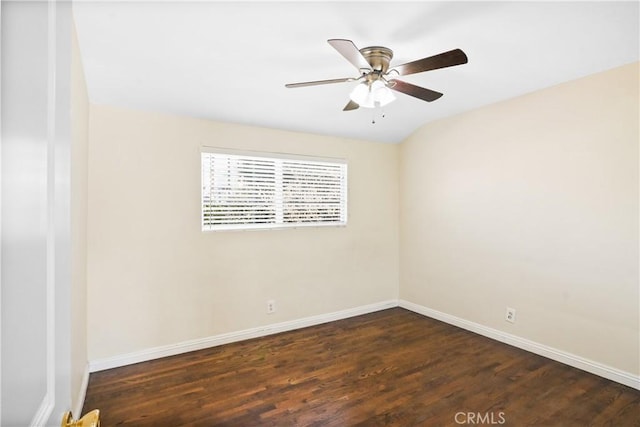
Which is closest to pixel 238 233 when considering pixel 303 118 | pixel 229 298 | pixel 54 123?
pixel 229 298

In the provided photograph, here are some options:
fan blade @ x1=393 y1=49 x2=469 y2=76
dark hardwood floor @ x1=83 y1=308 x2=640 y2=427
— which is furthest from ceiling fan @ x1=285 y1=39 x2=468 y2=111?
dark hardwood floor @ x1=83 y1=308 x2=640 y2=427

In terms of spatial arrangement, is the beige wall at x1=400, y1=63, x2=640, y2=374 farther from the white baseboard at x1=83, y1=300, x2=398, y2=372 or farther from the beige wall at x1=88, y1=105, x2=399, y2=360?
the beige wall at x1=88, y1=105, x2=399, y2=360

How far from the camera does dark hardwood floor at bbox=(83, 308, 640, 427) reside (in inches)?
84.0

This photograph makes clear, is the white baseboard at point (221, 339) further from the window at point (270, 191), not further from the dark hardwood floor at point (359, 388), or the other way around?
the window at point (270, 191)

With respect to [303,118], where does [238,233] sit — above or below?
below

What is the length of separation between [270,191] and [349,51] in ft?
6.59

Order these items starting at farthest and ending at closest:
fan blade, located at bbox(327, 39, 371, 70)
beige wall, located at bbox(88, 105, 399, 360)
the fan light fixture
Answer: beige wall, located at bbox(88, 105, 399, 360), the fan light fixture, fan blade, located at bbox(327, 39, 371, 70)

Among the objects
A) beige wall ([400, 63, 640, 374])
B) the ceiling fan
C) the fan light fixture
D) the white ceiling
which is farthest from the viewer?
beige wall ([400, 63, 640, 374])

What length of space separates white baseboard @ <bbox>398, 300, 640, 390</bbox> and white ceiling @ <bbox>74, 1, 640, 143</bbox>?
227 centimetres

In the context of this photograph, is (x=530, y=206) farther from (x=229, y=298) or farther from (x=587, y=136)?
(x=229, y=298)

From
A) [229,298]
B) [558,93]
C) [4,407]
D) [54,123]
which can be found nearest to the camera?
[4,407]

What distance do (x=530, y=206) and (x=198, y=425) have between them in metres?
3.14

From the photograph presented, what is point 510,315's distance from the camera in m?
3.25

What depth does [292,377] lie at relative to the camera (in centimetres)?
263
